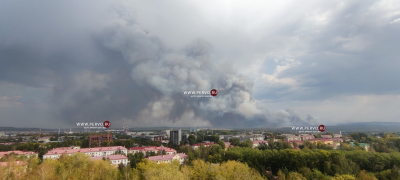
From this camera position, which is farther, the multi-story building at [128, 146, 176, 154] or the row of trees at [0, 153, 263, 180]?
the multi-story building at [128, 146, 176, 154]

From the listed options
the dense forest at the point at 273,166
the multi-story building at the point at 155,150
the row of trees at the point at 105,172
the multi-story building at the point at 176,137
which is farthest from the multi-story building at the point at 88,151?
the multi-story building at the point at 176,137

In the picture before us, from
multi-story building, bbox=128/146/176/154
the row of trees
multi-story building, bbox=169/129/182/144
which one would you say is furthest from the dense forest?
multi-story building, bbox=169/129/182/144

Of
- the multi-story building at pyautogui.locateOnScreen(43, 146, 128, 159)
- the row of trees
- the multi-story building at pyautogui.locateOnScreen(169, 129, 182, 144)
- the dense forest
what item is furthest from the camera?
the multi-story building at pyautogui.locateOnScreen(169, 129, 182, 144)

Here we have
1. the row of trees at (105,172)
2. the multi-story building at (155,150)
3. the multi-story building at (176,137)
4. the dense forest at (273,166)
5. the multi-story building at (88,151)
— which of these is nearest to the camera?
the row of trees at (105,172)

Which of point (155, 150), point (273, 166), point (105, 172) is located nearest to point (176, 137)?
point (155, 150)

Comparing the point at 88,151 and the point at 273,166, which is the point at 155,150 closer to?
the point at 88,151

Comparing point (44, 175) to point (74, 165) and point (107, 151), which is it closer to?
point (74, 165)

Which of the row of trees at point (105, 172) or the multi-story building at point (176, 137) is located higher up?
the row of trees at point (105, 172)

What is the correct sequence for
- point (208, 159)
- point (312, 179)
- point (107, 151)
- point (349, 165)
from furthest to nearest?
point (107, 151)
point (208, 159)
point (349, 165)
point (312, 179)

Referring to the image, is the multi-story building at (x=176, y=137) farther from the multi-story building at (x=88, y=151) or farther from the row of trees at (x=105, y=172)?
the row of trees at (x=105, y=172)

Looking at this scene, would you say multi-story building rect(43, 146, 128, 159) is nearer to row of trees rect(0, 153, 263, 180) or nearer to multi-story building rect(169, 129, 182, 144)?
row of trees rect(0, 153, 263, 180)

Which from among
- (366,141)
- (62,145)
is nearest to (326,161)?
(366,141)
